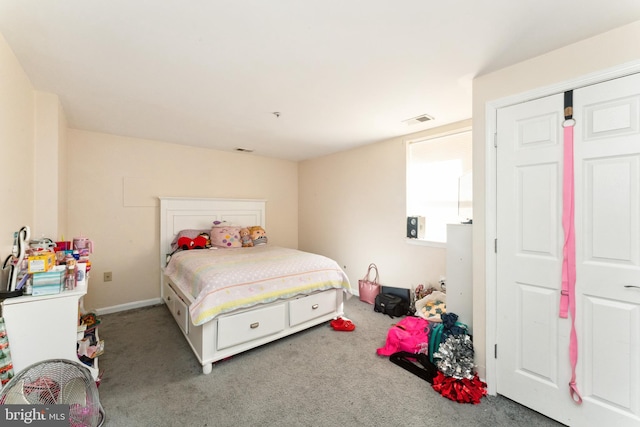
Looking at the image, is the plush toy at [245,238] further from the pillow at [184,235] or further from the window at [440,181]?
the window at [440,181]

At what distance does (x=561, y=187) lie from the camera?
164cm

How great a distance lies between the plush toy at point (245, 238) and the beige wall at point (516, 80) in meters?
3.03

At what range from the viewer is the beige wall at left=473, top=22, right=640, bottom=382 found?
1466mm

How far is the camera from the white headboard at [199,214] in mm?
3760

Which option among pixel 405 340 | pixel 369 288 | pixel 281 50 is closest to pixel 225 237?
pixel 369 288

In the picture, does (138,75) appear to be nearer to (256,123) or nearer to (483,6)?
(256,123)

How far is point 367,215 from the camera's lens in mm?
3973

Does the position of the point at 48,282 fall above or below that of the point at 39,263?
below

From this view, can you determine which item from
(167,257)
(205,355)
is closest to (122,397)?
(205,355)

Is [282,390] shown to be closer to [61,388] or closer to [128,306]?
[61,388]

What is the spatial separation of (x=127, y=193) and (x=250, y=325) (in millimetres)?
2590

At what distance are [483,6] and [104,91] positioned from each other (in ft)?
9.11
